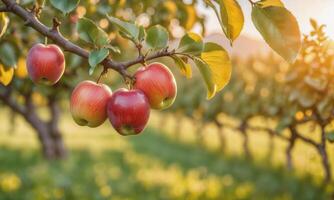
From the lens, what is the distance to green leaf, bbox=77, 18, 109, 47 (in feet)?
5.03

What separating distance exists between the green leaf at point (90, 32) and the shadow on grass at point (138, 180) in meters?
→ 4.45

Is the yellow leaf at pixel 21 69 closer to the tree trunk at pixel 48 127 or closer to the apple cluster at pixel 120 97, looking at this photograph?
the tree trunk at pixel 48 127

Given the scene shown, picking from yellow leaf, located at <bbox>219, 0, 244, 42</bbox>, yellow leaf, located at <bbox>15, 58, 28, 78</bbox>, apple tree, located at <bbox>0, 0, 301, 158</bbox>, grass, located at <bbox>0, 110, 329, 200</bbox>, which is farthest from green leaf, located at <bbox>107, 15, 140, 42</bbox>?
yellow leaf, located at <bbox>15, 58, 28, 78</bbox>

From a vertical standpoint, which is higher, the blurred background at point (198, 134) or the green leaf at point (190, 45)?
the green leaf at point (190, 45)

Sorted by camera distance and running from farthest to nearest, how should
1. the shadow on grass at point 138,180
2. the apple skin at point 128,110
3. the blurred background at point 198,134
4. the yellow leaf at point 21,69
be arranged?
the shadow on grass at point 138,180, the yellow leaf at point 21,69, the blurred background at point 198,134, the apple skin at point 128,110

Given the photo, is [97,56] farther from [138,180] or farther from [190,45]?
[138,180]

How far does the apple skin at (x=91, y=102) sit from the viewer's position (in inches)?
58.6

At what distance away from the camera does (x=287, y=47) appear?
1.32 metres

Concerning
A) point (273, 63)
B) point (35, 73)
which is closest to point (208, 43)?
point (35, 73)

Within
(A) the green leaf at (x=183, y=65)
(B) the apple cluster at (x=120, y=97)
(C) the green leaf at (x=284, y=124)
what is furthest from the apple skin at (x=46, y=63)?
(C) the green leaf at (x=284, y=124)

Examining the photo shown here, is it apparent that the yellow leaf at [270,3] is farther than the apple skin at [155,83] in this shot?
No

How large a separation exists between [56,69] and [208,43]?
1.36 feet

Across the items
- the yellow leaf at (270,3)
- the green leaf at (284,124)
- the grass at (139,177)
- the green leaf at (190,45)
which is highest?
the yellow leaf at (270,3)

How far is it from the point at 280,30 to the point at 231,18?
0.13m
